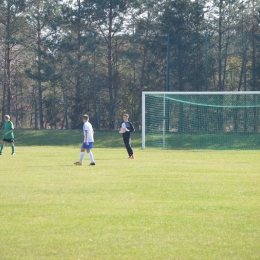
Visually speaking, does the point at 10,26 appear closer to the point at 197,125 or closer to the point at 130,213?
the point at 197,125

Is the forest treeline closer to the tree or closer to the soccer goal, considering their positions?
the tree

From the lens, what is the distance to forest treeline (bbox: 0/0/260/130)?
2095 inches

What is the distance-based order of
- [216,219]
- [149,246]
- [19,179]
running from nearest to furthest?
[149,246] → [216,219] → [19,179]

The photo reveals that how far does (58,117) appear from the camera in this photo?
5781 centimetres

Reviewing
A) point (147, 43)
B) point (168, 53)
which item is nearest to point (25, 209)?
point (168, 53)

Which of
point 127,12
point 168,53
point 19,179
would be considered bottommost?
point 19,179

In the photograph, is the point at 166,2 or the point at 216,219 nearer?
the point at 216,219

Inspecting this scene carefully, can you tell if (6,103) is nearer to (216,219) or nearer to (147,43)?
(147,43)

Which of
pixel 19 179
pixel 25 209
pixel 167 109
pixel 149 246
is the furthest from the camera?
pixel 167 109

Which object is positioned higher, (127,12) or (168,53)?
(127,12)

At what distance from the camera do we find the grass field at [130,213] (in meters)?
9.71

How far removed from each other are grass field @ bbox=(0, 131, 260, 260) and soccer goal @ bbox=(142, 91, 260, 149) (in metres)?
18.8

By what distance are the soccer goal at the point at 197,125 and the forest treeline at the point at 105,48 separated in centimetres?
690

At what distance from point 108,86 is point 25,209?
44389 mm
